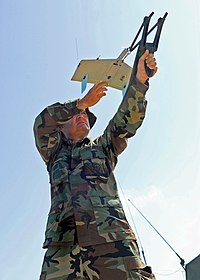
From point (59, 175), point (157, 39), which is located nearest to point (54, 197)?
point (59, 175)

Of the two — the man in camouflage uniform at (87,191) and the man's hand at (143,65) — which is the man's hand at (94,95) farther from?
the man's hand at (143,65)

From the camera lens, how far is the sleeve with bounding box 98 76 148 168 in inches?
107

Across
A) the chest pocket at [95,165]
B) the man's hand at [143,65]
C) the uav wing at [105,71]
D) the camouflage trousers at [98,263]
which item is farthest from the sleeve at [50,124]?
the uav wing at [105,71]

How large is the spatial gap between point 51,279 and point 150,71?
4.57 feet

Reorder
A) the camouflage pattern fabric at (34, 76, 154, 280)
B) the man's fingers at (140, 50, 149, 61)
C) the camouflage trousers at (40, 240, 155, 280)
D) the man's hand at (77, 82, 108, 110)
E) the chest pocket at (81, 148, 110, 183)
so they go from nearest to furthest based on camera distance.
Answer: the camouflage trousers at (40, 240, 155, 280) < the camouflage pattern fabric at (34, 76, 154, 280) < the chest pocket at (81, 148, 110, 183) < the man's fingers at (140, 50, 149, 61) < the man's hand at (77, 82, 108, 110)

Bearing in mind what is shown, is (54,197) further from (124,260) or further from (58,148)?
(124,260)

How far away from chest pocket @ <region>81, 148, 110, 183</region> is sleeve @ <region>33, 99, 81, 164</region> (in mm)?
295

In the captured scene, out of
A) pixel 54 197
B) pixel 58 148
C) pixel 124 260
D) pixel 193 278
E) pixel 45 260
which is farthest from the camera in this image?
pixel 193 278

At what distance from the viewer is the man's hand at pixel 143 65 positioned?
2.70 m

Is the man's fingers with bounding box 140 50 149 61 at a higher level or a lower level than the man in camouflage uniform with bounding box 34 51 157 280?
higher

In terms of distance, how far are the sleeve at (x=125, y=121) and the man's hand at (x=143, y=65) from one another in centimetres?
4

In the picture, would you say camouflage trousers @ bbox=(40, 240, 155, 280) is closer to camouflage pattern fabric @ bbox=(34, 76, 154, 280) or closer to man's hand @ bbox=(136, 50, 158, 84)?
camouflage pattern fabric @ bbox=(34, 76, 154, 280)

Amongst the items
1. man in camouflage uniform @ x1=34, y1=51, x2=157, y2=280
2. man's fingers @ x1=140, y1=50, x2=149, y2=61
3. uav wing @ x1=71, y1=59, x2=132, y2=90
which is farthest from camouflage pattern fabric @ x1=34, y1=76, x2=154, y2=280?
uav wing @ x1=71, y1=59, x2=132, y2=90

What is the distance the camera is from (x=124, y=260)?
222 centimetres
